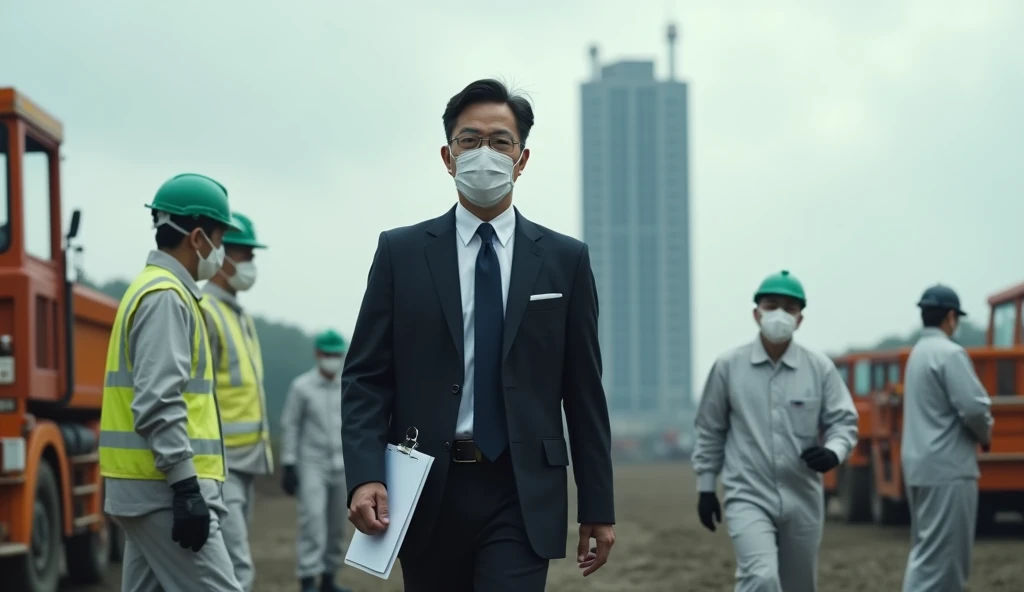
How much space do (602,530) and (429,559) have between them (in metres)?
0.52

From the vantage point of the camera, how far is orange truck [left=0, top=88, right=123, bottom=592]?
1090cm

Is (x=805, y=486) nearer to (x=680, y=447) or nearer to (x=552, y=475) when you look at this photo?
(x=552, y=475)

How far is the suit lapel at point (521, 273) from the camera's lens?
4.75 metres

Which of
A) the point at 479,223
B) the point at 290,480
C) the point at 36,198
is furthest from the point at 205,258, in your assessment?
the point at 290,480

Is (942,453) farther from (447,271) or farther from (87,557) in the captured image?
(87,557)

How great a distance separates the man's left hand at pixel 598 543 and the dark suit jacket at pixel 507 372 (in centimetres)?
3

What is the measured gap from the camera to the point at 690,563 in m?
15.0

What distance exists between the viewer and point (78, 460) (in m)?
12.8

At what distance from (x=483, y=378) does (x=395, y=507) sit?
44 centimetres

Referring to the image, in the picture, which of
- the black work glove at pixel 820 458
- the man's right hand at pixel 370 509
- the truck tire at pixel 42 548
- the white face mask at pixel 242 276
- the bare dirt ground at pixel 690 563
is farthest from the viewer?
the bare dirt ground at pixel 690 563

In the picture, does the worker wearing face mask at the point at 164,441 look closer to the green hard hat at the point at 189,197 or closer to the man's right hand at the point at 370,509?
the green hard hat at the point at 189,197

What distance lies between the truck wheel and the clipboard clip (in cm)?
948

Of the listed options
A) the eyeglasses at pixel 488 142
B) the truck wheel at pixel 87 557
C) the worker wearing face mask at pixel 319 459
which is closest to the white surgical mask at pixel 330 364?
the worker wearing face mask at pixel 319 459

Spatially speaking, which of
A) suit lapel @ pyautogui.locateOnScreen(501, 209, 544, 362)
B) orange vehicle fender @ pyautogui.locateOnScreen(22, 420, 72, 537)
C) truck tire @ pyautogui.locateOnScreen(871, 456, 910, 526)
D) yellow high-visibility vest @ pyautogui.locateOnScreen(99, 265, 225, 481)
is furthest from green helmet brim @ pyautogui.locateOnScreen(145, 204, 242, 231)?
truck tire @ pyautogui.locateOnScreen(871, 456, 910, 526)
